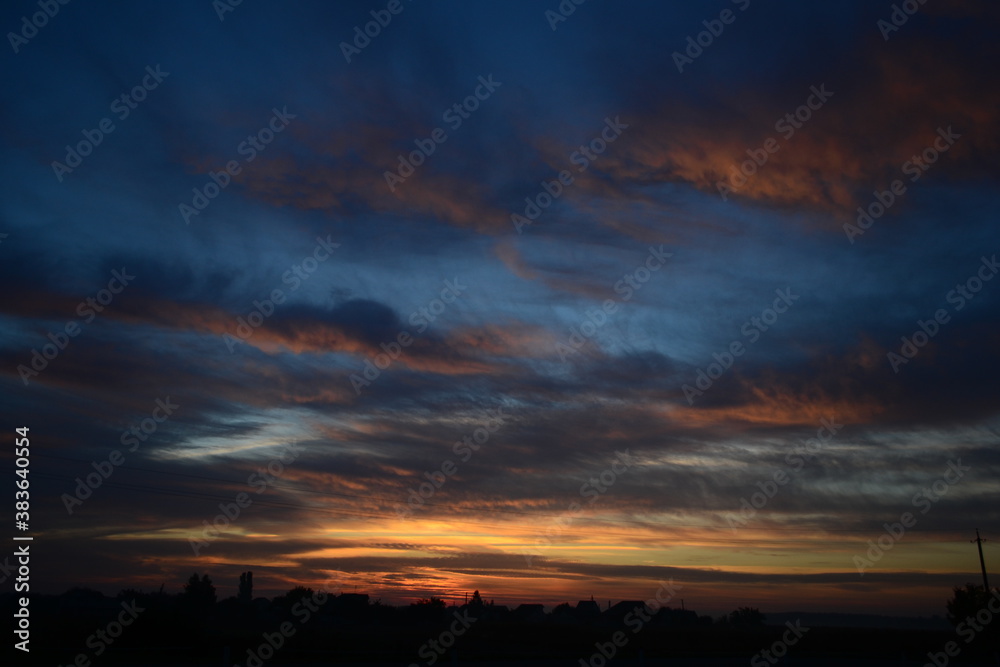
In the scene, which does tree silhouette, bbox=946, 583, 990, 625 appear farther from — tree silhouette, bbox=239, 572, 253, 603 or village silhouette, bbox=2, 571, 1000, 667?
tree silhouette, bbox=239, 572, 253, 603

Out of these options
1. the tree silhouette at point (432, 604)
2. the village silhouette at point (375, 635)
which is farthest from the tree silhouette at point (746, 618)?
the tree silhouette at point (432, 604)

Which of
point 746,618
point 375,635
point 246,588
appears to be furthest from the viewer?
point 746,618

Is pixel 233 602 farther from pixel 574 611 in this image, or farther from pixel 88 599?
pixel 574 611

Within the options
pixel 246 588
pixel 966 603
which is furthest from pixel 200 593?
pixel 966 603

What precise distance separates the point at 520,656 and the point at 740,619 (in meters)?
97.1

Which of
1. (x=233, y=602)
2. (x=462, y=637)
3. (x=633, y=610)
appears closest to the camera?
(x=462, y=637)

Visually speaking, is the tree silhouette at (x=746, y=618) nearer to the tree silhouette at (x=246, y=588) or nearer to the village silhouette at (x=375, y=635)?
the village silhouette at (x=375, y=635)

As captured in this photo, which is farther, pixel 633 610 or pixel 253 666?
pixel 633 610

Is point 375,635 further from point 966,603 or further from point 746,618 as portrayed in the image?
point 746,618

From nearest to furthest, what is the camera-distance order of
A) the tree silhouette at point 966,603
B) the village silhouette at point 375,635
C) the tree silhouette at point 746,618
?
1. the village silhouette at point 375,635
2. the tree silhouette at point 966,603
3. the tree silhouette at point 746,618

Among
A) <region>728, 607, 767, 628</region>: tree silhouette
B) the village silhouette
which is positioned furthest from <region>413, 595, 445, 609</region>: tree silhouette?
<region>728, 607, 767, 628</region>: tree silhouette

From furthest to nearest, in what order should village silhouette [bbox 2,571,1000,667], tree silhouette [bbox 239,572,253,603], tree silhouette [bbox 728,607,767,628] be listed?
tree silhouette [bbox 728,607,767,628]
tree silhouette [bbox 239,572,253,603]
village silhouette [bbox 2,571,1000,667]

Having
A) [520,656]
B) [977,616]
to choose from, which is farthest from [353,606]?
[977,616]

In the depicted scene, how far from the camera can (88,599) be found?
229 ft
